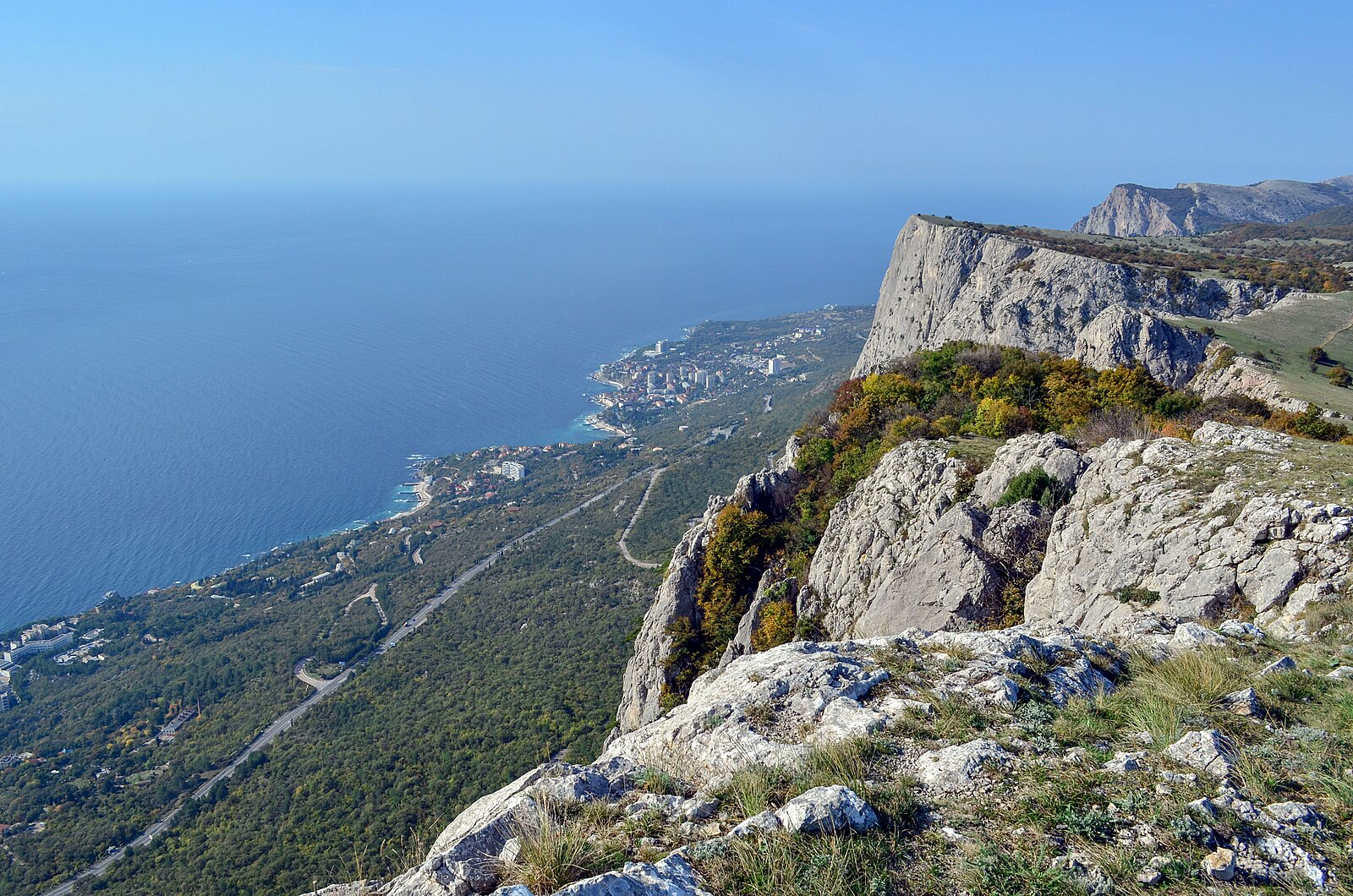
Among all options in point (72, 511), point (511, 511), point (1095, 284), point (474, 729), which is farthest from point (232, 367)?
point (1095, 284)

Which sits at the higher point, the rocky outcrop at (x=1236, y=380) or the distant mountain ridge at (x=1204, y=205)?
the distant mountain ridge at (x=1204, y=205)

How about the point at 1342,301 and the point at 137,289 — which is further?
the point at 137,289

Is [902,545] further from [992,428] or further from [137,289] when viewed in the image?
[137,289]

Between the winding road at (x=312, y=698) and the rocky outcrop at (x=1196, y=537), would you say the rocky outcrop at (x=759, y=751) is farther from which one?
the winding road at (x=312, y=698)

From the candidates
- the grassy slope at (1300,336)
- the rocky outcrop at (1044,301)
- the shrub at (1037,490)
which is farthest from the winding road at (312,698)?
the grassy slope at (1300,336)

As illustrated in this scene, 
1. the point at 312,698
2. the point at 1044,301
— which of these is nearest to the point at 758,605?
the point at 1044,301

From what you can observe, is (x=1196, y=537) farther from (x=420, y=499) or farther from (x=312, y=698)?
(x=420, y=499)
